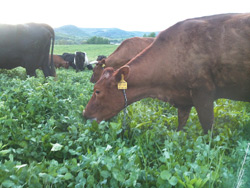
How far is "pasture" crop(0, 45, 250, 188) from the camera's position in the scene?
186 cm

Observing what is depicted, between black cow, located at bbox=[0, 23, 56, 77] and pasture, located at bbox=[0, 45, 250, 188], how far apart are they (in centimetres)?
397

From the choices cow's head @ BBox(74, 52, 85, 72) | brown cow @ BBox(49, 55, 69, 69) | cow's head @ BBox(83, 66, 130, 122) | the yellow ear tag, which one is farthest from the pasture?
brown cow @ BBox(49, 55, 69, 69)

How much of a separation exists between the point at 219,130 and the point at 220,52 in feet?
3.95

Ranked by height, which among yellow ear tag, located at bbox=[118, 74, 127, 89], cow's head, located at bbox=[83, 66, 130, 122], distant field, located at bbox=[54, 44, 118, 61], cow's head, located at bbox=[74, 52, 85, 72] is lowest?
distant field, located at bbox=[54, 44, 118, 61]

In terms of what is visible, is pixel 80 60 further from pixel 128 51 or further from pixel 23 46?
pixel 128 51

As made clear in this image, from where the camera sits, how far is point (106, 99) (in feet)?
12.0

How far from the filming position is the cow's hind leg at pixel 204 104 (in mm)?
3357

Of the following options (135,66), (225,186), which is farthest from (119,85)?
(225,186)

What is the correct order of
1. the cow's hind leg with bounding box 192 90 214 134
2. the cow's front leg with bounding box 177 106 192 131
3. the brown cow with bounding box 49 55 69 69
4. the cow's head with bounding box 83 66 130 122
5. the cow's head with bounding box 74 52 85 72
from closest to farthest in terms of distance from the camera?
1. the cow's hind leg with bounding box 192 90 214 134
2. the cow's head with bounding box 83 66 130 122
3. the cow's front leg with bounding box 177 106 192 131
4. the cow's head with bounding box 74 52 85 72
5. the brown cow with bounding box 49 55 69 69

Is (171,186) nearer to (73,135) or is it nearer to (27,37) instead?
(73,135)

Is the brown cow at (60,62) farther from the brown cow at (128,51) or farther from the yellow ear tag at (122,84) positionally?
the yellow ear tag at (122,84)

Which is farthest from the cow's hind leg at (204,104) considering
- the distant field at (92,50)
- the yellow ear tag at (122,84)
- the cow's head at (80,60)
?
the distant field at (92,50)

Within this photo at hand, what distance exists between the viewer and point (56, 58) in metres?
19.5

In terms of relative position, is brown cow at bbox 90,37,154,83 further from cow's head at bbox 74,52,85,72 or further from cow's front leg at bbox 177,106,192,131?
cow's head at bbox 74,52,85,72
